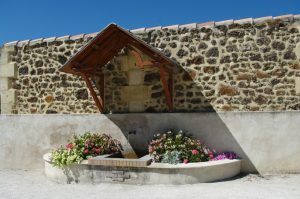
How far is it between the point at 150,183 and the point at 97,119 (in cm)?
260

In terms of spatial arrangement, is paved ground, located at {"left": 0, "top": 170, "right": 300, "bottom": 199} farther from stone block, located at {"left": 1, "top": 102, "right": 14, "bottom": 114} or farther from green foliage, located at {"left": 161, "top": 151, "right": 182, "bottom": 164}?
stone block, located at {"left": 1, "top": 102, "right": 14, "bottom": 114}

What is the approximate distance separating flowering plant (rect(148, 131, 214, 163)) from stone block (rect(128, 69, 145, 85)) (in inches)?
61.6

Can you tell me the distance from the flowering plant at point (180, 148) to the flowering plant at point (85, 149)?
1028 millimetres

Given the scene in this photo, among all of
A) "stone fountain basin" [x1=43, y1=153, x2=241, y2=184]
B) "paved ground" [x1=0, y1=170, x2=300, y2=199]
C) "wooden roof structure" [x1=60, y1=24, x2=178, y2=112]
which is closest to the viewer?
"paved ground" [x1=0, y1=170, x2=300, y2=199]

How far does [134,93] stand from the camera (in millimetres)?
8320

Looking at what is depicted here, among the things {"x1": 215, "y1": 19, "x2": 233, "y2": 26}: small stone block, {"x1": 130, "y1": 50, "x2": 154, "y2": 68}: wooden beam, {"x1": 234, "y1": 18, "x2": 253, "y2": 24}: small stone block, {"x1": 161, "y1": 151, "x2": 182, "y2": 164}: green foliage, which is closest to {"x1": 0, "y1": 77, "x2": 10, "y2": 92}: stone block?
{"x1": 130, "y1": 50, "x2": 154, "y2": 68}: wooden beam

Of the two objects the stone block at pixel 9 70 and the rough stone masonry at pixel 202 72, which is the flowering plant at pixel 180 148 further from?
the stone block at pixel 9 70

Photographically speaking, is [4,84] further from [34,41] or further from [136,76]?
[136,76]

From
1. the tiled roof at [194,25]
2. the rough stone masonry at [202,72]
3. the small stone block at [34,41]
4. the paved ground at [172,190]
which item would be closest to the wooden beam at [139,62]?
the rough stone masonry at [202,72]

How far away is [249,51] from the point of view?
297 inches

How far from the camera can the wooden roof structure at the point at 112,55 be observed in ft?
23.8

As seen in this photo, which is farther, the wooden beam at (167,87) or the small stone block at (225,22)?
the small stone block at (225,22)

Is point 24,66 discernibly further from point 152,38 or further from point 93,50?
point 152,38

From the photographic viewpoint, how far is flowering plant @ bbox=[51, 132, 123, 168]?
279 inches
